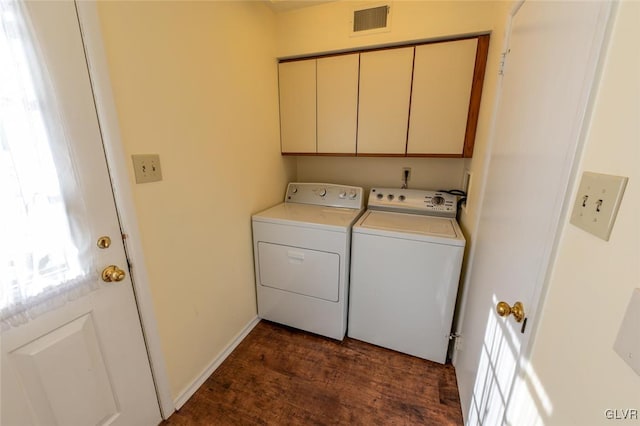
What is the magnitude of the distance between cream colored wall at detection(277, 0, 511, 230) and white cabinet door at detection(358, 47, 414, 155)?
105mm

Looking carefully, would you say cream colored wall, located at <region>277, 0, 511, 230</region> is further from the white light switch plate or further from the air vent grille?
the white light switch plate

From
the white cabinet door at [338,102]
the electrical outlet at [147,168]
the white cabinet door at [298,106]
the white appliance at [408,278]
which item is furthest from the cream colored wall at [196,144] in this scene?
the white appliance at [408,278]

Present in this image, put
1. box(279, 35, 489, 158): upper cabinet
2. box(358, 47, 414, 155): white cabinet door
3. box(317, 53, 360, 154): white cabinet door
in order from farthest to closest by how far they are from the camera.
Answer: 1. box(317, 53, 360, 154): white cabinet door
2. box(358, 47, 414, 155): white cabinet door
3. box(279, 35, 489, 158): upper cabinet

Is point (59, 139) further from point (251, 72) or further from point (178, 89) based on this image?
point (251, 72)

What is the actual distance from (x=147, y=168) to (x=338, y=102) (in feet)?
4.69

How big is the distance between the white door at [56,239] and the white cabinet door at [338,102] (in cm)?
148

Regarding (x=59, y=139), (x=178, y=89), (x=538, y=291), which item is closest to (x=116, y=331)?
(x=59, y=139)

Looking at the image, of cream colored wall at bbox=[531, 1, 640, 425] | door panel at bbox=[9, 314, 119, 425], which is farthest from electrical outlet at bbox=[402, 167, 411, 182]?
door panel at bbox=[9, 314, 119, 425]

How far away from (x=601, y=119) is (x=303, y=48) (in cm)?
194

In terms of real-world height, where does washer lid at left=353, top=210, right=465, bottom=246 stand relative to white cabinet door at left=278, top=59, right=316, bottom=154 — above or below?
below

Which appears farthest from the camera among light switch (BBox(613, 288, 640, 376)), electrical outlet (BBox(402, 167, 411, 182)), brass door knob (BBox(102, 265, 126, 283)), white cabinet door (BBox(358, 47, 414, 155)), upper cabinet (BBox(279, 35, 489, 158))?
electrical outlet (BBox(402, 167, 411, 182))

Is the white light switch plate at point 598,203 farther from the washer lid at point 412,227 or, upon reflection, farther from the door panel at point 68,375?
the door panel at point 68,375

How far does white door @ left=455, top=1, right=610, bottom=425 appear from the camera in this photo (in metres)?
0.62

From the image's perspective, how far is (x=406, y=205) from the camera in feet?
6.73
